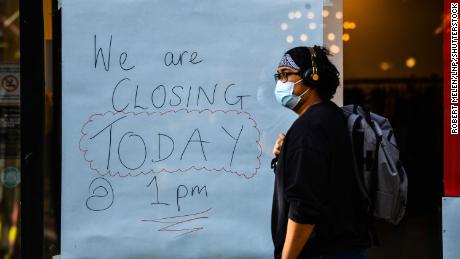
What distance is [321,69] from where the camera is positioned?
9.71 feet

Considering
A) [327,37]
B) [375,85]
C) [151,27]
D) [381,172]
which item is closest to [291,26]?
[327,37]

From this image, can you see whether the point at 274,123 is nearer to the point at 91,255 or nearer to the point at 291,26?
the point at 291,26

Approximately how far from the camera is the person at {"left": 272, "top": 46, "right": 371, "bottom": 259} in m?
2.73

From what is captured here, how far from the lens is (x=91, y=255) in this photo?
170 inches

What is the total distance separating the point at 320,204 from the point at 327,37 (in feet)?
6.10

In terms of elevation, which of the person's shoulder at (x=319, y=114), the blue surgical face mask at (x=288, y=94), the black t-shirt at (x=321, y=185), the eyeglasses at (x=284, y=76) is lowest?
the black t-shirt at (x=321, y=185)

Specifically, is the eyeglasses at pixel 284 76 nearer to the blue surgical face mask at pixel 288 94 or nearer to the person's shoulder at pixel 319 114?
the blue surgical face mask at pixel 288 94

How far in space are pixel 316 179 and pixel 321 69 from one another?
514mm

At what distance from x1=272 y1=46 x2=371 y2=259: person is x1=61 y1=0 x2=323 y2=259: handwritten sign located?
1.25 meters

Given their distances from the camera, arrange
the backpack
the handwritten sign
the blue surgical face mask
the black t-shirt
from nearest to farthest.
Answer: the black t-shirt
the backpack
the blue surgical face mask
the handwritten sign

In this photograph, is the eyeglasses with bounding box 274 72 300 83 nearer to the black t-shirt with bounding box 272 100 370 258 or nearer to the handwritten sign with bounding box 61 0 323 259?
the black t-shirt with bounding box 272 100 370 258

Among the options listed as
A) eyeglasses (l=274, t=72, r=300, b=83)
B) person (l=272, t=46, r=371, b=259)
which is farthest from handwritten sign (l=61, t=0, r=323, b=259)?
person (l=272, t=46, r=371, b=259)

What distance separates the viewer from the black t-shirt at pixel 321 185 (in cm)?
273

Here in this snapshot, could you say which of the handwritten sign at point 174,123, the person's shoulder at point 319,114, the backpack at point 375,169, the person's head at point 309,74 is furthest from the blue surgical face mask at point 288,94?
the handwritten sign at point 174,123
